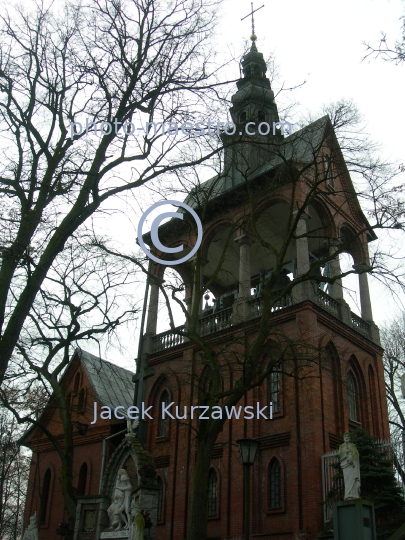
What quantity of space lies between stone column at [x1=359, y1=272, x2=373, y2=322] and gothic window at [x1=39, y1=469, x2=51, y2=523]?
56.5ft

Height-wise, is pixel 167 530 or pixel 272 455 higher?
pixel 272 455

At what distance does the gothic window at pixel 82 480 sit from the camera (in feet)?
88.7

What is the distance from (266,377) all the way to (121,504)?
6.20 metres

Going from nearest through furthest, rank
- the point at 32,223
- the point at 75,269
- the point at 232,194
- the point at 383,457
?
the point at 32,223
the point at 383,457
the point at 75,269
the point at 232,194

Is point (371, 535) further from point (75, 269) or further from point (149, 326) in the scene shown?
point (149, 326)

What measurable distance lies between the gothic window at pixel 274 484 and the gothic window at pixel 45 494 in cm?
1357

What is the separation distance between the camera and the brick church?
17.0m

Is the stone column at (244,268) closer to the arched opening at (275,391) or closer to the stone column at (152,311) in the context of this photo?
the arched opening at (275,391)

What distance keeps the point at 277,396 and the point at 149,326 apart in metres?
8.00

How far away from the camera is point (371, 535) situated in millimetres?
12977

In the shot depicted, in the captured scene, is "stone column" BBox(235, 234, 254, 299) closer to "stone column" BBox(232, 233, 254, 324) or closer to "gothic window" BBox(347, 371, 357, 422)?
"stone column" BBox(232, 233, 254, 324)

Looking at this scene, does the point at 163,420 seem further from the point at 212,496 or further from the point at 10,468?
the point at 10,468

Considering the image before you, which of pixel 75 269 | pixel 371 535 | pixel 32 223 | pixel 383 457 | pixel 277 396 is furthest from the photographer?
pixel 277 396

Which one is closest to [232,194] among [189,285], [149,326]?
[189,285]
